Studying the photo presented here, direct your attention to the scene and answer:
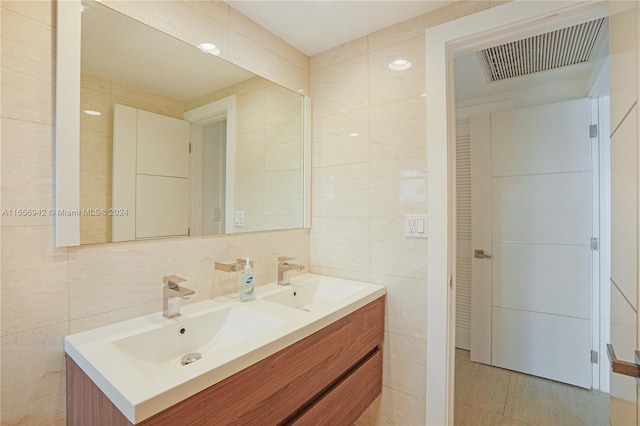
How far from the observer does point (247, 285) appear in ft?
4.42

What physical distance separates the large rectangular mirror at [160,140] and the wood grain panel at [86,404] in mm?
406

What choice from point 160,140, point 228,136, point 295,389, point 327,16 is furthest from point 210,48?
point 295,389

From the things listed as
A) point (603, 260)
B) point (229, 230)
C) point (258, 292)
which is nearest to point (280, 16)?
point (229, 230)

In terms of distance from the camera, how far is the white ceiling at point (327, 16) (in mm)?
1440

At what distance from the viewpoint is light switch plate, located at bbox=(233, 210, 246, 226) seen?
1.50 m

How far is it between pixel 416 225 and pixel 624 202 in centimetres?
81

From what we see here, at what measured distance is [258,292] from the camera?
4.92 ft

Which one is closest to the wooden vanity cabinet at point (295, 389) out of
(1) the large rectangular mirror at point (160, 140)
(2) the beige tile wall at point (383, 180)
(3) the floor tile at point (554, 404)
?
(2) the beige tile wall at point (383, 180)

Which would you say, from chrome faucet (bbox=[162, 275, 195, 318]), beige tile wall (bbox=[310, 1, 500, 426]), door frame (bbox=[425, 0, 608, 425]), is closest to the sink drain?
chrome faucet (bbox=[162, 275, 195, 318])

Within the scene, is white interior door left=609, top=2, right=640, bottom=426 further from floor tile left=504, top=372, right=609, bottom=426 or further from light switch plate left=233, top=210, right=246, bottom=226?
light switch plate left=233, top=210, right=246, bottom=226

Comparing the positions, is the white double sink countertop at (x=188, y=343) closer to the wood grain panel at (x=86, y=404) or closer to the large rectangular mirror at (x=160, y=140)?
the wood grain panel at (x=86, y=404)

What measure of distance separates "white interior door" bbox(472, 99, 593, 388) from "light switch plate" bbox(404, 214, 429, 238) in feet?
4.35

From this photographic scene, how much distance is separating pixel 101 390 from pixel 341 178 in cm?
140

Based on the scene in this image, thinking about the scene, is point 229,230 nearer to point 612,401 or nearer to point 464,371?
point 612,401
